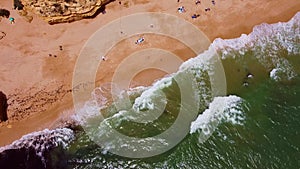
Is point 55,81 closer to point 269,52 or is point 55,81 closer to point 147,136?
point 147,136

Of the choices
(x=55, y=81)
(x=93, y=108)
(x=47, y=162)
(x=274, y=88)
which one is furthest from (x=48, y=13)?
(x=274, y=88)

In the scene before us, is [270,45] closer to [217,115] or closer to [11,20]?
[217,115]

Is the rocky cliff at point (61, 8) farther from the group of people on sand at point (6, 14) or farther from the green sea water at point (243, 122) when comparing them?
the green sea water at point (243, 122)

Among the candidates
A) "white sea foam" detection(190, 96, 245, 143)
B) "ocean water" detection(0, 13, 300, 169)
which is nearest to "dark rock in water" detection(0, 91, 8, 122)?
"ocean water" detection(0, 13, 300, 169)

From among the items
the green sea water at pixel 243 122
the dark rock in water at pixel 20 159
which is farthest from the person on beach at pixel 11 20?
the green sea water at pixel 243 122

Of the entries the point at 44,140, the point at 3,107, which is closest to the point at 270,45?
the point at 44,140

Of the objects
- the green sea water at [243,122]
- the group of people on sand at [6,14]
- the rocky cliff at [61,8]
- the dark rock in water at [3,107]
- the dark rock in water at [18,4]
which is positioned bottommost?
the green sea water at [243,122]

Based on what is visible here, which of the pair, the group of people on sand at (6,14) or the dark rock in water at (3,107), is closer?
the dark rock in water at (3,107)
